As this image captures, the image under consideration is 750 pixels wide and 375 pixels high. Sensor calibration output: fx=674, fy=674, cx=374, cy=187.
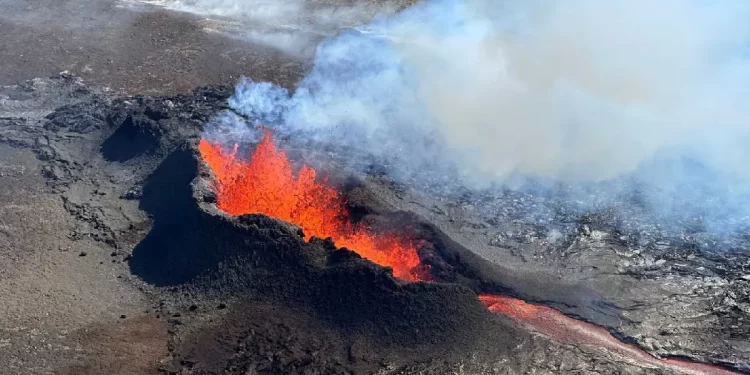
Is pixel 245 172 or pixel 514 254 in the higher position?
pixel 514 254

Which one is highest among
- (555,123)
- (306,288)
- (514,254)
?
(555,123)

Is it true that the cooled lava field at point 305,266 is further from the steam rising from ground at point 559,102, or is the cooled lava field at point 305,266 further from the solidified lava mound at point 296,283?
the steam rising from ground at point 559,102

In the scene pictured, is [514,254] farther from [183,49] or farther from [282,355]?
[183,49]

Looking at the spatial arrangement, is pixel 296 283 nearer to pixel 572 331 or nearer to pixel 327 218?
pixel 327 218

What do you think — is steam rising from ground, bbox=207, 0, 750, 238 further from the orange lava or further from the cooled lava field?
the orange lava

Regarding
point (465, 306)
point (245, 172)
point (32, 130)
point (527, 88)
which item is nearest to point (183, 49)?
point (32, 130)

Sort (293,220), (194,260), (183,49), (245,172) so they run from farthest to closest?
(183,49), (245,172), (293,220), (194,260)

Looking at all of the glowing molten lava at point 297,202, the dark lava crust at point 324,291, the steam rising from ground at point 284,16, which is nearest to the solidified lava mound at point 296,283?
the dark lava crust at point 324,291
